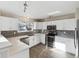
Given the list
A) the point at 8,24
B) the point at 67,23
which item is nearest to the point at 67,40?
the point at 67,23

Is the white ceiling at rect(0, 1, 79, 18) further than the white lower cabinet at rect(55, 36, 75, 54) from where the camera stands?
No

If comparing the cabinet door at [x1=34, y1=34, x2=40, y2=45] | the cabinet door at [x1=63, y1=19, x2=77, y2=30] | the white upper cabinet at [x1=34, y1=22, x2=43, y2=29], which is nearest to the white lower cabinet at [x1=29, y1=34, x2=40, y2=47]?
the cabinet door at [x1=34, y1=34, x2=40, y2=45]

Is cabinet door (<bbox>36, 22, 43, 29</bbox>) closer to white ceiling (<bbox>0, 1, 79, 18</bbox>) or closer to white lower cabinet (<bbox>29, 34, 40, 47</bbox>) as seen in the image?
white lower cabinet (<bbox>29, 34, 40, 47</bbox>)

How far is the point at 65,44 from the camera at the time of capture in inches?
177

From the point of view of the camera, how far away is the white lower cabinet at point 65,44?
408 cm

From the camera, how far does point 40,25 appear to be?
21.0 ft

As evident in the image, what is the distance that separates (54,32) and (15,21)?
2520 mm

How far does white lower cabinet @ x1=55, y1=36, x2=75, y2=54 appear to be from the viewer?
4082 millimetres

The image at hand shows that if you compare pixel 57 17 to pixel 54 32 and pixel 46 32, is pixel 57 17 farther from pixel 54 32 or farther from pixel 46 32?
pixel 46 32

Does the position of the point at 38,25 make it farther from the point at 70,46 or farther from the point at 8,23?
the point at 70,46

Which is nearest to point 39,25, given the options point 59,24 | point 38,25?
point 38,25

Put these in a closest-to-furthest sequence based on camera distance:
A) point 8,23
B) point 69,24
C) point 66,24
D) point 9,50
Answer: point 9,50, point 8,23, point 69,24, point 66,24

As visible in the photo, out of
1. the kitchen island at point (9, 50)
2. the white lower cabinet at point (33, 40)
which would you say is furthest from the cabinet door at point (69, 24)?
the kitchen island at point (9, 50)

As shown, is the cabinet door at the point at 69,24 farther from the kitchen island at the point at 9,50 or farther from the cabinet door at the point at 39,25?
the kitchen island at the point at 9,50
